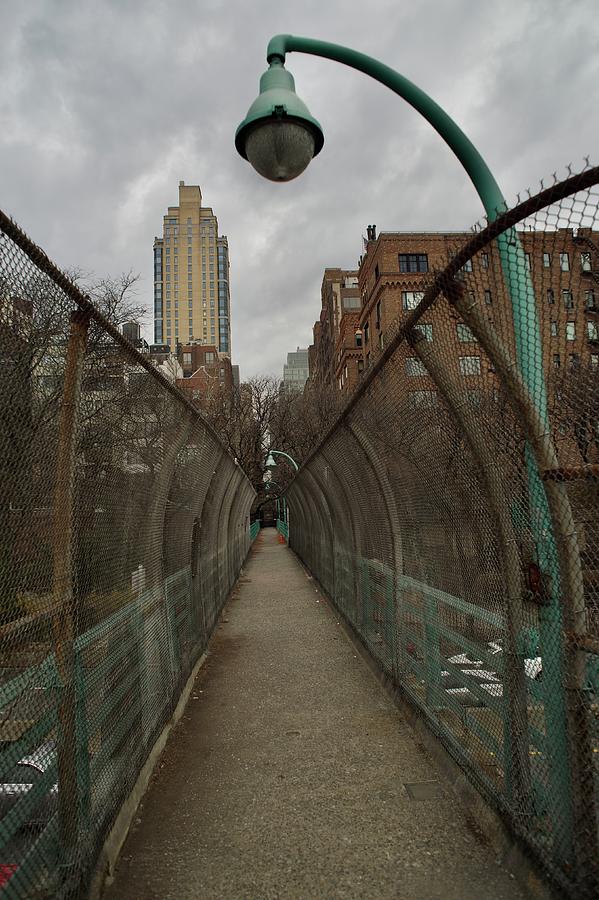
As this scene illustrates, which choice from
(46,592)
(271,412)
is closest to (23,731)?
(46,592)

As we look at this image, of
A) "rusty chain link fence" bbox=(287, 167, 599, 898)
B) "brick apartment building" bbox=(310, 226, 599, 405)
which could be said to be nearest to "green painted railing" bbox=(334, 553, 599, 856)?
"rusty chain link fence" bbox=(287, 167, 599, 898)

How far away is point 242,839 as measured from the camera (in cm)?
309

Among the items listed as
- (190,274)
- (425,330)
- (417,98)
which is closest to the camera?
(425,330)

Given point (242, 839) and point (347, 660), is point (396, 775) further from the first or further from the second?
point (347, 660)

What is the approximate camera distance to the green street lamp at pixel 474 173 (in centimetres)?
247

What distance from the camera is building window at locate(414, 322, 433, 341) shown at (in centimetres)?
323

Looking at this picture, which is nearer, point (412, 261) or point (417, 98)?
point (417, 98)

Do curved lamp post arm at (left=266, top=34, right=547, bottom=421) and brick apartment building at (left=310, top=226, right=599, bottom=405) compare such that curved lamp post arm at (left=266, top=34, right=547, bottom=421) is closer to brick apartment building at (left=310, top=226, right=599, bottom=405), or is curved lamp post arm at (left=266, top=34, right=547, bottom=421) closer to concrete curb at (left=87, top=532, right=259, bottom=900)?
brick apartment building at (left=310, top=226, right=599, bottom=405)

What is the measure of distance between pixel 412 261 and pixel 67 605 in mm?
35859

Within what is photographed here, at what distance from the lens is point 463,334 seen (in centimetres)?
287

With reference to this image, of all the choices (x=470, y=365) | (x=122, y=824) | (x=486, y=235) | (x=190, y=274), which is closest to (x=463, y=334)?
(x=470, y=365)

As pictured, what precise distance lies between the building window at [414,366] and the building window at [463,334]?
603 mm

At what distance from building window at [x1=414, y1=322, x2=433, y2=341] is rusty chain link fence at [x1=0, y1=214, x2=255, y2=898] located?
1.57m

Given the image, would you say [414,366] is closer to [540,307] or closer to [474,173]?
[474,173]
